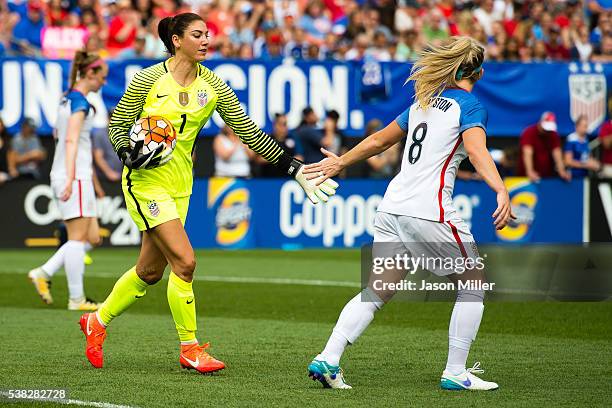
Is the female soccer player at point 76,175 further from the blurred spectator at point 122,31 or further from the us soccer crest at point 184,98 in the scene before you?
the blurred spectator at point 122,31

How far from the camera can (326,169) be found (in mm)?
8172

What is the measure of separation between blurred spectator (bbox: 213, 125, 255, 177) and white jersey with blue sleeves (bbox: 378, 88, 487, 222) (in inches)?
529

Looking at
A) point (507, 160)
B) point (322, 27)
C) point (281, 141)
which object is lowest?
point (507, 160)

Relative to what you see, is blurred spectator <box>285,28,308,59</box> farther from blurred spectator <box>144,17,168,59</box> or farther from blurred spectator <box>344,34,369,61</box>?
blurred spectator <box>144,17,168,59</box>

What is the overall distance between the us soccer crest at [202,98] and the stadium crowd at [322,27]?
12.0m

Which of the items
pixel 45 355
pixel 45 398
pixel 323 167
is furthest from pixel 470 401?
pixel 45 355

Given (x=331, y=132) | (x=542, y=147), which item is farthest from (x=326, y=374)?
(x=542, y=147)

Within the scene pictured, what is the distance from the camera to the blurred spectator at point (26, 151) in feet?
65.1

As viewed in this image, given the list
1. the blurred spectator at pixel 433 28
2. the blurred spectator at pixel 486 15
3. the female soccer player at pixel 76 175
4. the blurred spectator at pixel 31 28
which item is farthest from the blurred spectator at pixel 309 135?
the female soccer player at pixel 76 175

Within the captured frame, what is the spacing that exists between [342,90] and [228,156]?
2.53 meters

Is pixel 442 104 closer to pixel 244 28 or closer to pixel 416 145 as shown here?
pixel 416 145

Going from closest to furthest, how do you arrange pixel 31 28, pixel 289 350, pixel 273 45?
pixel 289 350
pixel 31 28
pixel 273 45

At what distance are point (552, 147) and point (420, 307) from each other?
9.59 meters

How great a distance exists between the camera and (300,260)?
1853 cm
